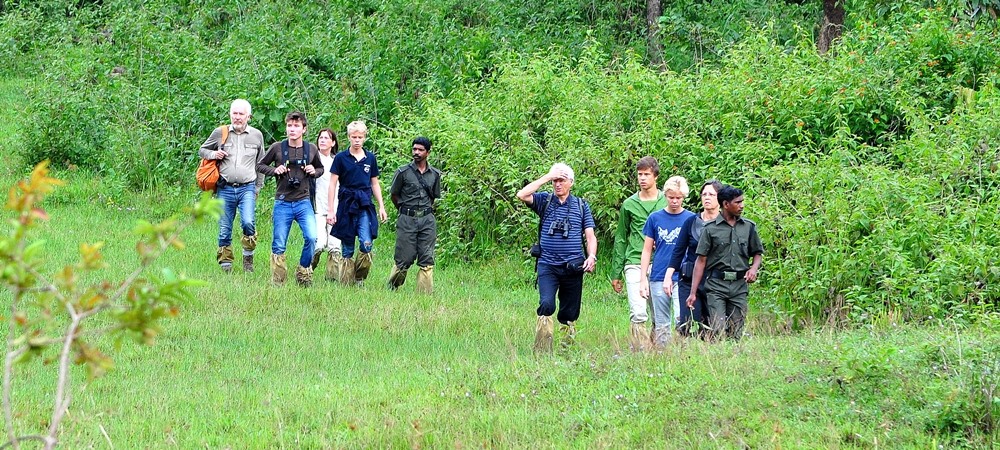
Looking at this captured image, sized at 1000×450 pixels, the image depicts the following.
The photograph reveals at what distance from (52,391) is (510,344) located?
3.60 meters

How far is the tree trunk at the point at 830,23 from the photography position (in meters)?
19.6

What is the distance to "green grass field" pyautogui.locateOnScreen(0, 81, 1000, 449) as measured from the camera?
624cm

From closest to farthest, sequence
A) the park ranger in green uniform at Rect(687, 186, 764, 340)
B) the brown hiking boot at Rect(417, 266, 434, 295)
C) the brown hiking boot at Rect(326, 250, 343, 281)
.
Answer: the park ranger in green uniform at Rect(687, 186, 764, 340) < the brown hiking boot at Rect(417, 266, 434, 295) < the brown hiking boot at Rect(326, 250, 343, 281)

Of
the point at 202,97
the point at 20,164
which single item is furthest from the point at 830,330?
the point at 20,164

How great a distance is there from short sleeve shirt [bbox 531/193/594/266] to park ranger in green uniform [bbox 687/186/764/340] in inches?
40.0

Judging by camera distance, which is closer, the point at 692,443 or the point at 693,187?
the point at 692,443

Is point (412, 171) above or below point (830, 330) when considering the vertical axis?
above

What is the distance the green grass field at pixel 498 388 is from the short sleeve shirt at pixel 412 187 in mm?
1353

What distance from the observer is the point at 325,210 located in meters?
12.1

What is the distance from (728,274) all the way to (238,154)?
5.63 meters

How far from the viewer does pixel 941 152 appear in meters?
11.2

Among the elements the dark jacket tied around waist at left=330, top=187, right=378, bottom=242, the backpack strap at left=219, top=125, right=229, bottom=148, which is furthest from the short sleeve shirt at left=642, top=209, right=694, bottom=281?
the backpack strap at left=219, top=125, right=229, bottom=148

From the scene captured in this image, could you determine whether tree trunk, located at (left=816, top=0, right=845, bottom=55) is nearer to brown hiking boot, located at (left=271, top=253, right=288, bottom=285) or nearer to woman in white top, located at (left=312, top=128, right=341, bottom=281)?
woman in white top, located at (left=312, top=128, right=341, bottom=281)

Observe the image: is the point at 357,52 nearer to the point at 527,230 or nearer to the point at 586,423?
the point at 527,230
